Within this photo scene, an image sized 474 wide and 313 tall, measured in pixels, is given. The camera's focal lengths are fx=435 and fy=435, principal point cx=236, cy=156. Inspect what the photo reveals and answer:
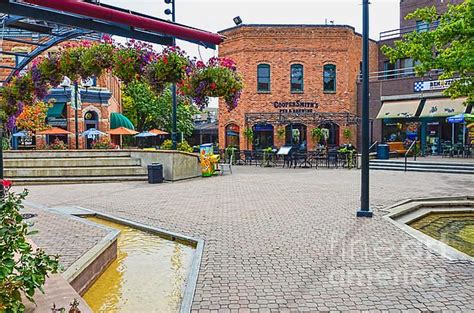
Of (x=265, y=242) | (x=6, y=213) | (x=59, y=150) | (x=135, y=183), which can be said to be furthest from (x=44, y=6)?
(x=59, y=150)

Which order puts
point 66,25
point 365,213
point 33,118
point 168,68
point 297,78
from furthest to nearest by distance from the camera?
point 297,78 < point 33,118 < point 365,213 < point 168,68 < point 66,25

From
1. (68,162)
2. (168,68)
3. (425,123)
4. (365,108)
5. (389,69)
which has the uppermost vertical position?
(389,69)

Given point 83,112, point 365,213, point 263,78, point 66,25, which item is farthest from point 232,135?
point 66,25

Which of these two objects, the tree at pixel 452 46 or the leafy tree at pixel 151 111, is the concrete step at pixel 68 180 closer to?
the tree at pixel 452 46

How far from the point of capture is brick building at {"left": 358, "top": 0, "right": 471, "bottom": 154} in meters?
24.5

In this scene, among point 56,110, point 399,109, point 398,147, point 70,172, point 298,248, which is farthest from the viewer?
point 56,110

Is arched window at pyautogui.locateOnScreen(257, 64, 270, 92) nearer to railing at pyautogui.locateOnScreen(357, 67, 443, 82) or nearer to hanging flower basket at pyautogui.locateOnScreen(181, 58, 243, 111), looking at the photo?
railing at pyautogui.locateOnScreen(357, 67, 443, 82)

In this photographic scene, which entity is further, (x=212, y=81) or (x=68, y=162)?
(x=68, y=162)

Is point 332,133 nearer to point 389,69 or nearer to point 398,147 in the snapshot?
point 398,147

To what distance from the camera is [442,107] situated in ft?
79.0

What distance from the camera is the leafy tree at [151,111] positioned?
4025 cm

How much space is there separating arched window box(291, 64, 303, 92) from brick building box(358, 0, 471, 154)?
189 inches

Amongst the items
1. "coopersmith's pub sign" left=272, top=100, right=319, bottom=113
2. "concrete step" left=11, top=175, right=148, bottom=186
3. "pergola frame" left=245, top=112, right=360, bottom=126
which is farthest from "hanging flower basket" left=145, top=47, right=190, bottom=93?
"coopersmith's pub sign" left=272, top=100, right=319, bottom=113

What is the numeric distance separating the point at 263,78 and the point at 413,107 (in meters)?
9.10
